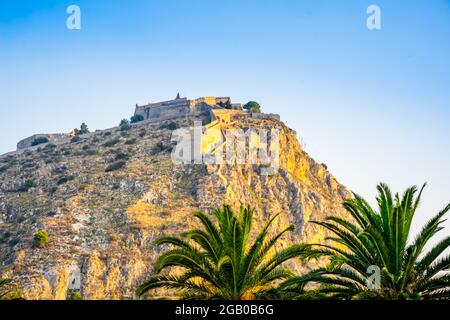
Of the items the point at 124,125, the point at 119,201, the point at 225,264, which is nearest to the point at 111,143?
the point at 124,125

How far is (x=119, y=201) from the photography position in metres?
84.1

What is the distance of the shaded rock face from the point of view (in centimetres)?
7031

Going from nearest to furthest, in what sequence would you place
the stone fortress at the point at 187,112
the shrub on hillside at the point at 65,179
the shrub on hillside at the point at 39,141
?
the shrub on hillside at the point at 65,179
the stone fortress at the point at 187,112
the shrub on hillside at the point at 39,141

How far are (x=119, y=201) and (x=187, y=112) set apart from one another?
32.1 m

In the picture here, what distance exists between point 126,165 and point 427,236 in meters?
76.1

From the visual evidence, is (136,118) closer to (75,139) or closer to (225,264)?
(75,139)

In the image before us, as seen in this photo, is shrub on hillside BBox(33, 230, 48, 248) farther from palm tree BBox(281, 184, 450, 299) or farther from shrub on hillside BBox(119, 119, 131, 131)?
palm tree BBox(281, 184, 450, 299)

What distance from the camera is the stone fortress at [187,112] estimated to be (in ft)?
347

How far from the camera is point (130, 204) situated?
82.8 meters

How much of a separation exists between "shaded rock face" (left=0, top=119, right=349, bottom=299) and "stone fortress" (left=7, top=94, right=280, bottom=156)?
3.51 meters

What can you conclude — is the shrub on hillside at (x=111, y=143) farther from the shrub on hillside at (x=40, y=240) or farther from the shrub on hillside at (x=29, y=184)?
the shrub on hillside at (x=40, y=240)

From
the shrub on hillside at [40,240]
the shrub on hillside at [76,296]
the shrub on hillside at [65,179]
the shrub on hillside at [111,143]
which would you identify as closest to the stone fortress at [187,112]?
the shrub on hillside at [111,143]

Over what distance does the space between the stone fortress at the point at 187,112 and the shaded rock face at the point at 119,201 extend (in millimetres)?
3511
